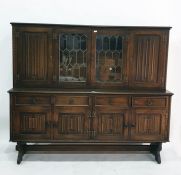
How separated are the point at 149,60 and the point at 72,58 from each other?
94 centimetres

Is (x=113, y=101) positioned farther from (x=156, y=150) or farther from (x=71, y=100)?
(x=156, y=150)

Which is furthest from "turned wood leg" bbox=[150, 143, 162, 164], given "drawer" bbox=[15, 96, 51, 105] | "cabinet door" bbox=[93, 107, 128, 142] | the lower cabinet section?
"drawer" bbox=[15, 96, 51, 105]

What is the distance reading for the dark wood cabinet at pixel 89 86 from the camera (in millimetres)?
3531

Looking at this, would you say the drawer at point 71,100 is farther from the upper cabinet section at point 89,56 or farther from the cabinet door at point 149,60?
the cabinet door at point 149,60

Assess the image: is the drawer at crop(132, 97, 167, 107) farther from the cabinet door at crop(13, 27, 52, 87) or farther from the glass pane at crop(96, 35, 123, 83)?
the cabinet door at crop(13, 27, 52, 87)

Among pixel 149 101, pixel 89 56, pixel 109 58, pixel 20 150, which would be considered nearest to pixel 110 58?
pixel 109 58

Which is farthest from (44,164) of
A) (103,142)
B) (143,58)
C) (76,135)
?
(143,58)

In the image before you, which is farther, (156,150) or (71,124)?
(156,150)

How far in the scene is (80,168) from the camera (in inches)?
136

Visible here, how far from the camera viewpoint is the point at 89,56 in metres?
3.64

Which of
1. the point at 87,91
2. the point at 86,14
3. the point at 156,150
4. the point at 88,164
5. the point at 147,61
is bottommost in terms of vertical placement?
the point at 88,164

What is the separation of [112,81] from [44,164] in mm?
1291

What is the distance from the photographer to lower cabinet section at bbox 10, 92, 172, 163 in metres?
3.52

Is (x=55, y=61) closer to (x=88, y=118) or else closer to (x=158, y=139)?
(x=88, y=118)
